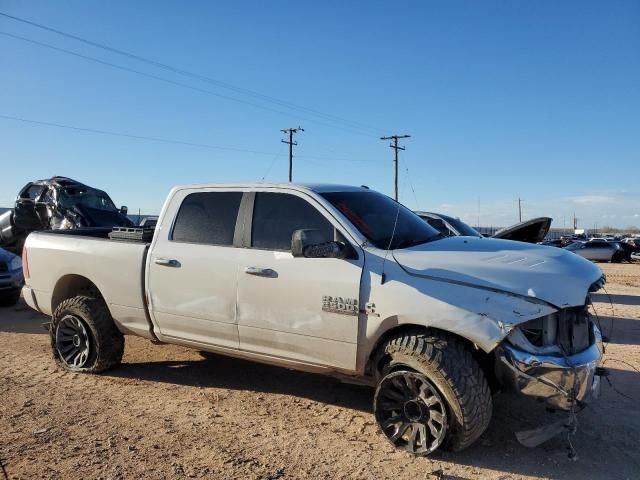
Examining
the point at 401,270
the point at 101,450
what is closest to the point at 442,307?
the point at 401,270

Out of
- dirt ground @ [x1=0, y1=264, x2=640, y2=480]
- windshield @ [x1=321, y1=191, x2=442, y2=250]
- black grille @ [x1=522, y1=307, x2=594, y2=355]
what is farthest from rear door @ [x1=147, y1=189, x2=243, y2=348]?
black grille @ [x1=522, y1=307, x2=594, y2=355]

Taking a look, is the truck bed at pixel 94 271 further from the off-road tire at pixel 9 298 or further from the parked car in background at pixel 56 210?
the parked car in background at pixel 56 210

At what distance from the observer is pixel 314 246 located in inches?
156

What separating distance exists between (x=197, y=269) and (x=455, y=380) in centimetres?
243

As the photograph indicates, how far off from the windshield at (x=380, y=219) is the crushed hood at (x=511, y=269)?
25cm

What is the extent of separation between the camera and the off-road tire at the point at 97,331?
557 centimetres

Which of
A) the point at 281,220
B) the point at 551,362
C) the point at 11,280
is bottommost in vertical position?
the point at 11,280

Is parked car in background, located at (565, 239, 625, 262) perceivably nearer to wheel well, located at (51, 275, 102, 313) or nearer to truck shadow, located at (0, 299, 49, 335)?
truck shadow, located at (0, 299, 49, 335)

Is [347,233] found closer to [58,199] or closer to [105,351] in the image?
[105,351]

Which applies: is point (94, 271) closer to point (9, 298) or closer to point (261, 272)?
point (261, 272)

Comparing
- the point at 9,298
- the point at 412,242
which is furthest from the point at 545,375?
the point at 9,298

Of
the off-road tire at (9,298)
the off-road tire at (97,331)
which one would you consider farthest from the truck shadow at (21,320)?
the off-road tire at (97,331)

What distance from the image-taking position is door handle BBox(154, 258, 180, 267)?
16.2 feet

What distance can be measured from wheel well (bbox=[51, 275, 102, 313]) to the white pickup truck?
0.28 meters
